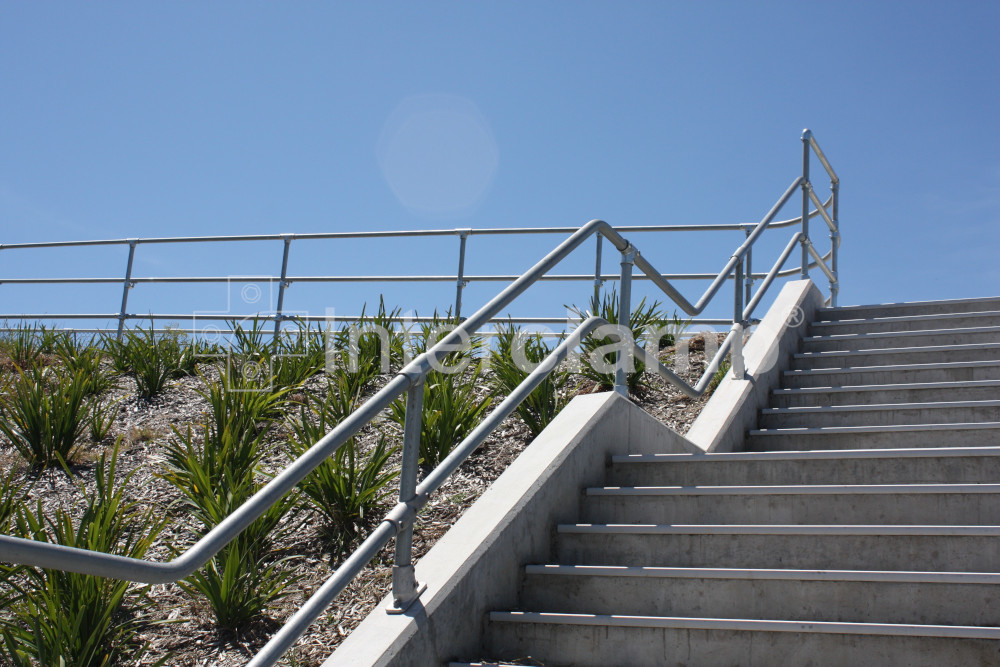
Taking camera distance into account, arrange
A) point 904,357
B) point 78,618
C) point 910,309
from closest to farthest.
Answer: point 78,618 < point 904,357 < point 910,309

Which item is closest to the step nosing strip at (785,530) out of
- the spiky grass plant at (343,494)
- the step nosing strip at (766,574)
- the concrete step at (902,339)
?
the step nosing strip at (766,574)

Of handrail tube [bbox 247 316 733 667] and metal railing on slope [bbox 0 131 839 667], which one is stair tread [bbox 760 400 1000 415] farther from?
handrail tube [bbox 247 316 733 667]

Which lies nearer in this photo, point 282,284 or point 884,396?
point 884,396

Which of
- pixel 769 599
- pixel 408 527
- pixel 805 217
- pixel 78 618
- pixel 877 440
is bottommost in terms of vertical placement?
pixel 78 618

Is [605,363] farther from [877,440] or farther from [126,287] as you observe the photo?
[126,287]

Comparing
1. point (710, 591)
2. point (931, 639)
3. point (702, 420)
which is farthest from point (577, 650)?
point (702, 420)

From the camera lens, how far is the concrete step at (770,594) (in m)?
2.98

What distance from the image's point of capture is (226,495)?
4754 mm

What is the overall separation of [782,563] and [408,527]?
1.46 meters

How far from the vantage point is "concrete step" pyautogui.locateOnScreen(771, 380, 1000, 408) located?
17.9 feet

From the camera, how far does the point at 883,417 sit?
5.31 meters

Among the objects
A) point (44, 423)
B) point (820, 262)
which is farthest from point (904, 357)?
point (44, 423)

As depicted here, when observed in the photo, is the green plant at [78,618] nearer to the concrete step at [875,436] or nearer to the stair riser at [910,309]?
the concrete step at [875,436]

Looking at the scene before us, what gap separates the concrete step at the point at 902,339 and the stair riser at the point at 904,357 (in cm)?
31
